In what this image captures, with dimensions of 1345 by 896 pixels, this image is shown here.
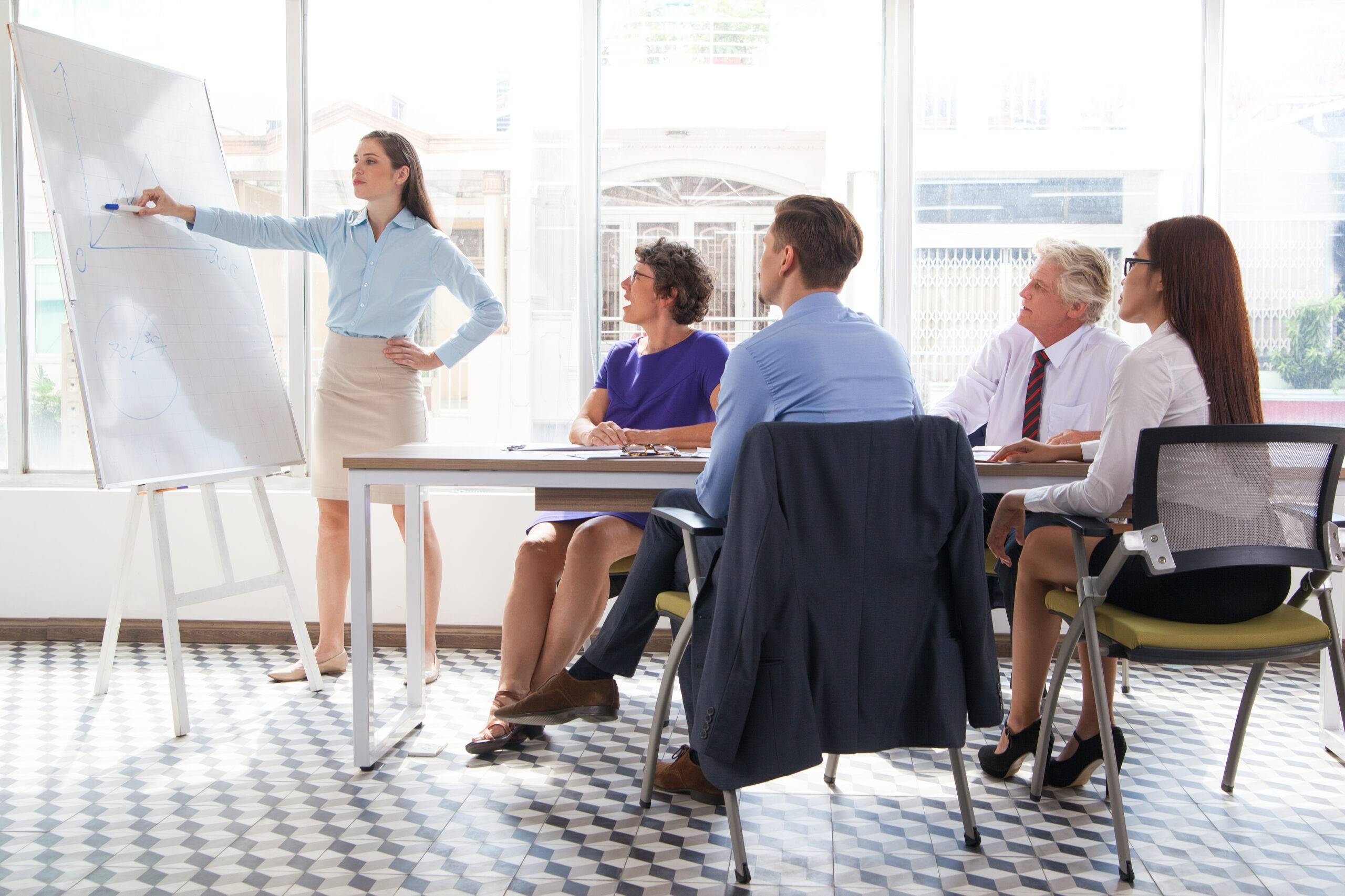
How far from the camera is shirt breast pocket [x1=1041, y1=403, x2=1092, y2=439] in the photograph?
275 centimetres

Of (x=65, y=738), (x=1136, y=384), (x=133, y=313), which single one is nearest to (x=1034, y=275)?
(x=1136, y=384)

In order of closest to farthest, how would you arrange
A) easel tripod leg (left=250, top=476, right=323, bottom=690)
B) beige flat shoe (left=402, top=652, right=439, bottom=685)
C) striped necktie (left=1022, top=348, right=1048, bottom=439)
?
1. striped necktie (left=1022, top=348, right=1048, bottom=439)
2. easel tripod leg (left=250, top=476, right=323, bottom=690)
3. beige flat shoe (left=402, top=652, right=439, bottom=685)

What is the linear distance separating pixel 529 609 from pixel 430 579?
2.39 feet

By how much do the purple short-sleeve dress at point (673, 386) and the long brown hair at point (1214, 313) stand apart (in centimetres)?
114

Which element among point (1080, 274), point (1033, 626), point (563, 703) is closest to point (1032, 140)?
point (1080, 274)

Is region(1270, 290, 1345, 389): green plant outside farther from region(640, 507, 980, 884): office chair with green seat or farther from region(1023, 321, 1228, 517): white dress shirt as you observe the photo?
region(640, 507, 980, 884): office chair with green seat

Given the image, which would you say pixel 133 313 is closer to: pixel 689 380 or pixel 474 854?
pixel 689 380

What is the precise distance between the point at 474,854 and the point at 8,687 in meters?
1.94

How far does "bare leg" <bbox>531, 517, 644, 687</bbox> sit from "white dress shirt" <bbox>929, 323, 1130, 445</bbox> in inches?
41.8

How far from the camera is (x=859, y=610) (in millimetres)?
1777

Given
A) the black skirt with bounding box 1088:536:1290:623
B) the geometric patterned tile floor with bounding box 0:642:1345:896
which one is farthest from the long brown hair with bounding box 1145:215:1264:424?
the geometric patterned tile floor with bounding box 0:642:1345:896

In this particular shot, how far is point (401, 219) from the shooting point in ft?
10.3

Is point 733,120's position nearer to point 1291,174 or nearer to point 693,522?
point 1291,174

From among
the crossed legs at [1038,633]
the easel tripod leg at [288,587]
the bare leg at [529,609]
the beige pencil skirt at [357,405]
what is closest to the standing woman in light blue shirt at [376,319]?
the beige pencil skirt at [357,405]
